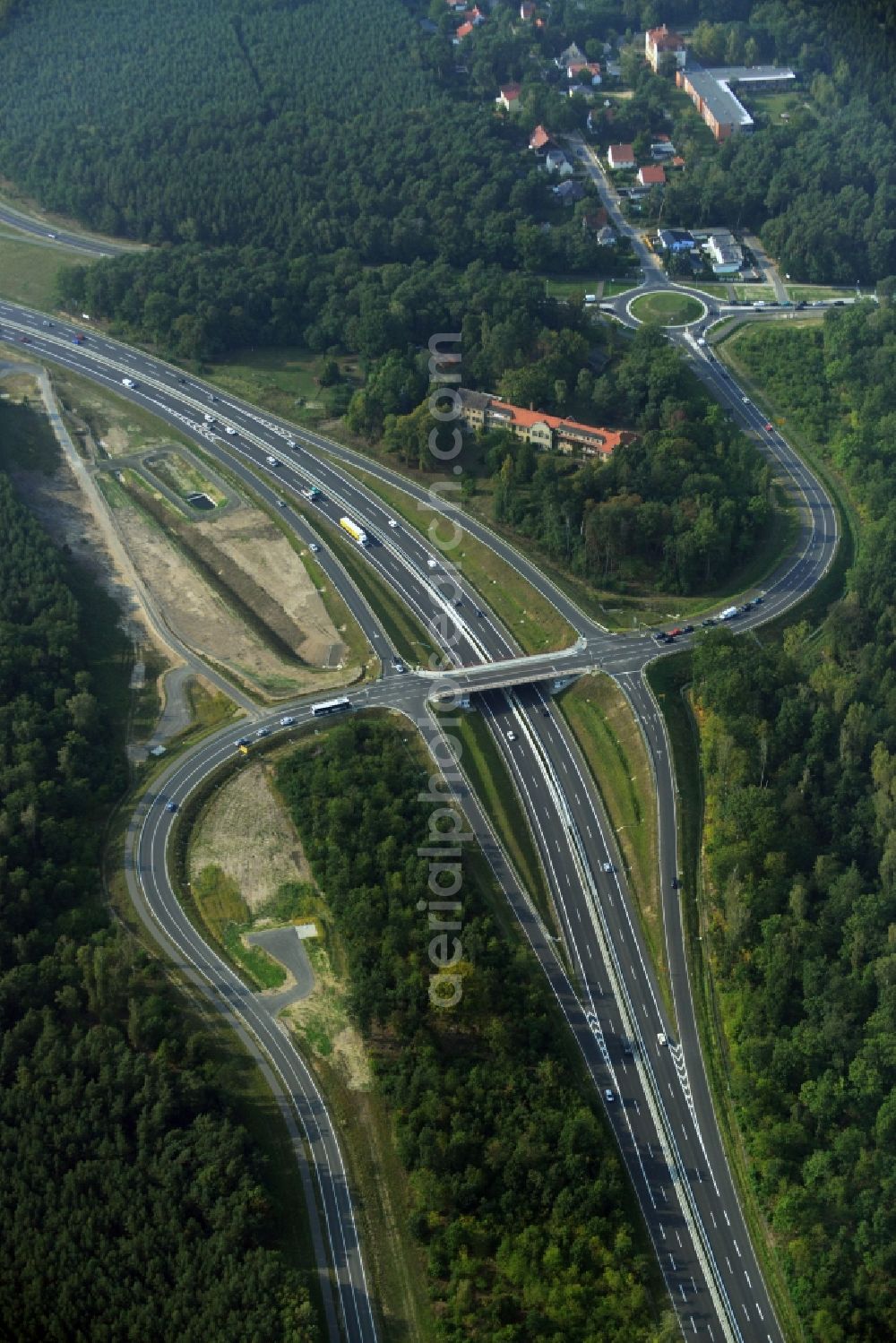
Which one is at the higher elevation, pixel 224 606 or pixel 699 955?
pixel 224 606

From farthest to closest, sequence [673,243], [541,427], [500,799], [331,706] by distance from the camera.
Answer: [673,243] → [541,427] → [331,706] → [500,799]

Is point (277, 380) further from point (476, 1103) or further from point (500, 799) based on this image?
point (476, 1103)

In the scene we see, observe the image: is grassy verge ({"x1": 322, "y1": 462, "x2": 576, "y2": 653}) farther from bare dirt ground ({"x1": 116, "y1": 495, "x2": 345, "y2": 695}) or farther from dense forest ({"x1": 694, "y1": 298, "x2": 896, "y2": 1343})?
dense forest ({"x1": 694, "y1": 298, "x2": 896, "y2": 1343})

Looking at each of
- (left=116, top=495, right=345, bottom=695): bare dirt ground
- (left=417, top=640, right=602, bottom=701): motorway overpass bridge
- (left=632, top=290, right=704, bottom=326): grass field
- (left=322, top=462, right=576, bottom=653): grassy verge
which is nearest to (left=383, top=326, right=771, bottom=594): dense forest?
(left=322, top=462, right=576, bottom=653): grassy verge

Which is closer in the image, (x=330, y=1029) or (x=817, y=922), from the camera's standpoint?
(x=330, y=1029)

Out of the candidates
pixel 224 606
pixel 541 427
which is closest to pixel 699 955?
pixel 224 606

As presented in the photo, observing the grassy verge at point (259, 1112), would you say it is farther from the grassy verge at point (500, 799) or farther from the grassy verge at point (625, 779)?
the grassy verge at point (625, 779)
